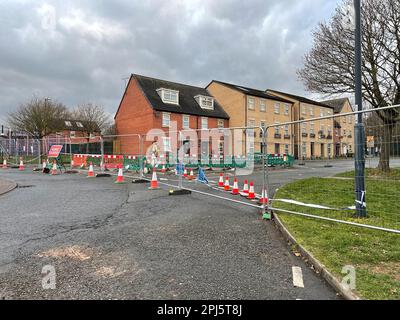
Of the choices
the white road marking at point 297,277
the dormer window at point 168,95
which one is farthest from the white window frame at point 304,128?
the dormer window at point 168,95

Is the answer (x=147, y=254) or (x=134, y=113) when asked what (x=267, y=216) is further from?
(x=134, y=113)

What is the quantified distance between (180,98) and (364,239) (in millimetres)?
32459

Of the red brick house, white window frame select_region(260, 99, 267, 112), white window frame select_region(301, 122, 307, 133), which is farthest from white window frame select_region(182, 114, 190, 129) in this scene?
white window frame select_region(301, 122, 307, 133)

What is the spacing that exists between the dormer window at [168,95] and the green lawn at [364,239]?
26.9 metres

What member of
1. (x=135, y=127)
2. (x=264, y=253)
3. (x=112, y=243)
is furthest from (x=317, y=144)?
(x=135, y=127)

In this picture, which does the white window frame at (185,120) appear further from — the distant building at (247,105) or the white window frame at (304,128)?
the white window frame at (304,128)

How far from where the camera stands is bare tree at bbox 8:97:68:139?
3419 cm

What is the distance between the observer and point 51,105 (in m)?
36.3

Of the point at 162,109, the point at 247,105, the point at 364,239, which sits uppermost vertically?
the point at 247,105

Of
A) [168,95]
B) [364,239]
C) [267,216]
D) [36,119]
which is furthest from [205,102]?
[364,239]

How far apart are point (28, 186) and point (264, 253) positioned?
1061 centimetres

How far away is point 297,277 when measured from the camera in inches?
131

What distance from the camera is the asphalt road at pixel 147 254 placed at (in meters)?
3.01

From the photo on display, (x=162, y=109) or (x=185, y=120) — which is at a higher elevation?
(x=162, y=109)
